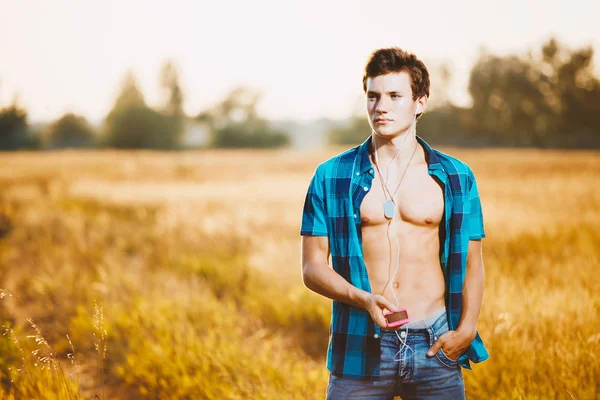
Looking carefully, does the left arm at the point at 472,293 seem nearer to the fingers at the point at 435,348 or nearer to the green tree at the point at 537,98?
the fingers at the point at 435,348

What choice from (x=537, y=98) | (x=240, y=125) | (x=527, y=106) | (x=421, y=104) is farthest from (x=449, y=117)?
(x=421, y=104)

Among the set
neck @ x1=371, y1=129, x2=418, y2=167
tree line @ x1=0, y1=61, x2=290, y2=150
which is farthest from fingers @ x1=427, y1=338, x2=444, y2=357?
tree line @ x1=0, y1=61, x2=290, y2=150

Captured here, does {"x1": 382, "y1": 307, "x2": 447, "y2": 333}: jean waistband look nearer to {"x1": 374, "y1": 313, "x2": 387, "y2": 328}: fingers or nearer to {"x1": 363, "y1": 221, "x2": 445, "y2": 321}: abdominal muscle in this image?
{"x1": 363, "y1": 221, "x2": 445, "y2": 321}: abdominal muscle

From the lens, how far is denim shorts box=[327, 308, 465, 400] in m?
1.90

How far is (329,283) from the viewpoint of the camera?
73.3 inches

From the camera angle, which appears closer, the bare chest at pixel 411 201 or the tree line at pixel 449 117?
the bare chest at pixel 411 201

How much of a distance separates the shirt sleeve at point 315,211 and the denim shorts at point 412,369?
474mm

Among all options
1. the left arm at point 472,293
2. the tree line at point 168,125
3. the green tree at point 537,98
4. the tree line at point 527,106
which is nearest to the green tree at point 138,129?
the tree line at point 168,125

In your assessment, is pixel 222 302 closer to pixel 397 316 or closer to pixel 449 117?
pixel 397 316

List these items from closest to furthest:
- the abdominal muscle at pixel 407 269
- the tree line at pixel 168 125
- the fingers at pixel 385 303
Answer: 1. the fingers at pixel 385 303
2. the abdominal muscle at pixel 407 269
3. the tree line at pixel 168 125

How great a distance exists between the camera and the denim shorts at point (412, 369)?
190cm

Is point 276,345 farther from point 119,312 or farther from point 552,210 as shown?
point 552,210

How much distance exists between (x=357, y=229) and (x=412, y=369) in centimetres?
58

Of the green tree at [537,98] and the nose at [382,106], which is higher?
the green tree at [537,98]
